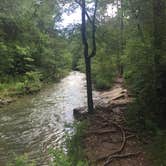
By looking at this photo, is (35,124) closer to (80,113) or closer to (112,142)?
(80,113)

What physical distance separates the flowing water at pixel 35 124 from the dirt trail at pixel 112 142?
4.86 ft

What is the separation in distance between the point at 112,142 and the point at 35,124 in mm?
5498

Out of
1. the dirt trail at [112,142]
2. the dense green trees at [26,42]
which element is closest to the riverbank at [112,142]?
the dirt trail at [112,142]

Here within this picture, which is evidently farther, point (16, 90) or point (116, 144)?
point (16, 90)

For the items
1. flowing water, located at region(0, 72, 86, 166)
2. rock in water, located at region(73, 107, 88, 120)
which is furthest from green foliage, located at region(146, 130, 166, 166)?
rock in water, located at region(73, 107, 88, 120)

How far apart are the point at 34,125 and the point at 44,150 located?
3797 mm

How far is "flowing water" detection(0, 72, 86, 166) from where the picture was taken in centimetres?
1049

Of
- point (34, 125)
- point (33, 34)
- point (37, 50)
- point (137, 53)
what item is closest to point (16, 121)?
point (34, 125)

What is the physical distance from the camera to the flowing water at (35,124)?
10492 millimetres

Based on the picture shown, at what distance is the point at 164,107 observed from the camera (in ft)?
33.7

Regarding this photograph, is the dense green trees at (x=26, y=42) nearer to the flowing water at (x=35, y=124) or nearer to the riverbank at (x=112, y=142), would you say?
the flowing water at (x=35, y=124)

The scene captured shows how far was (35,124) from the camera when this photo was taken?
14.2 meters

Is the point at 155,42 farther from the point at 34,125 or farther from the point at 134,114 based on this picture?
the point at 34,125

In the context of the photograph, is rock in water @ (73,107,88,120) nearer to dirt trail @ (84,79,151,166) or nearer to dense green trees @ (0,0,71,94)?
dirt trail @ (84,79,151,166)
